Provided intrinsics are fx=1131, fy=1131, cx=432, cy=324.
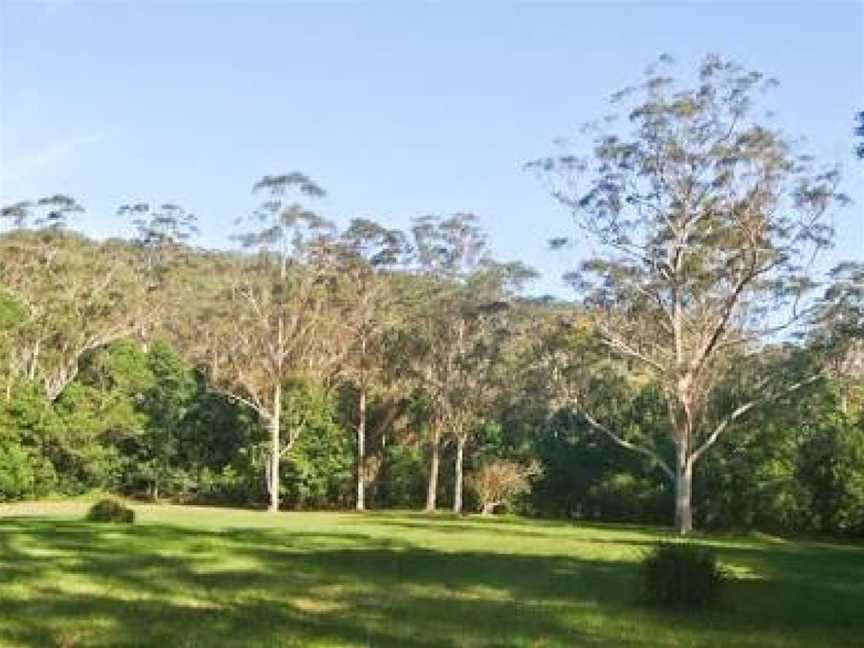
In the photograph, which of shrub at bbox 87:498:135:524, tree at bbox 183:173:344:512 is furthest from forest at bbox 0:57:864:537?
shrub at bbox 87:498:135:524

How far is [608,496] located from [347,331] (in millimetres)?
16397

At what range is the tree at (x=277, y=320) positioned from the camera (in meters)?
58.4

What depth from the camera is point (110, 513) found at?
28688 millimetres

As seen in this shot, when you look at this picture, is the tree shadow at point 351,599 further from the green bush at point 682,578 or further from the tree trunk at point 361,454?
the tree trunk at point 361,454

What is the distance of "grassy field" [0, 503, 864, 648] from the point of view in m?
11.1

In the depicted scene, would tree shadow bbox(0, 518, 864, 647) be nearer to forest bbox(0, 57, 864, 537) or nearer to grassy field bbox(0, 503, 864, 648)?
grassy field bbox(0, 503, 864, 648)

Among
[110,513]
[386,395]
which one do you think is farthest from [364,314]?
[110,513]

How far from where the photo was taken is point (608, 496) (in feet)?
186

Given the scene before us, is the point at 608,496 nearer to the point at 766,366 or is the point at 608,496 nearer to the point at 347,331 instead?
the point at 766,366

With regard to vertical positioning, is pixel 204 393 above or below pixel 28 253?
below

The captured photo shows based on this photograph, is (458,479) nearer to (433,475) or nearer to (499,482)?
(433,475)

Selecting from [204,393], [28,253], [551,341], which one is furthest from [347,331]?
[28,253]

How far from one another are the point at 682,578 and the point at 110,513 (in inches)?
Answer: 731

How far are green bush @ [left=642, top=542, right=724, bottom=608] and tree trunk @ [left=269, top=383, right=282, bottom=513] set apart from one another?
42.5 metres
